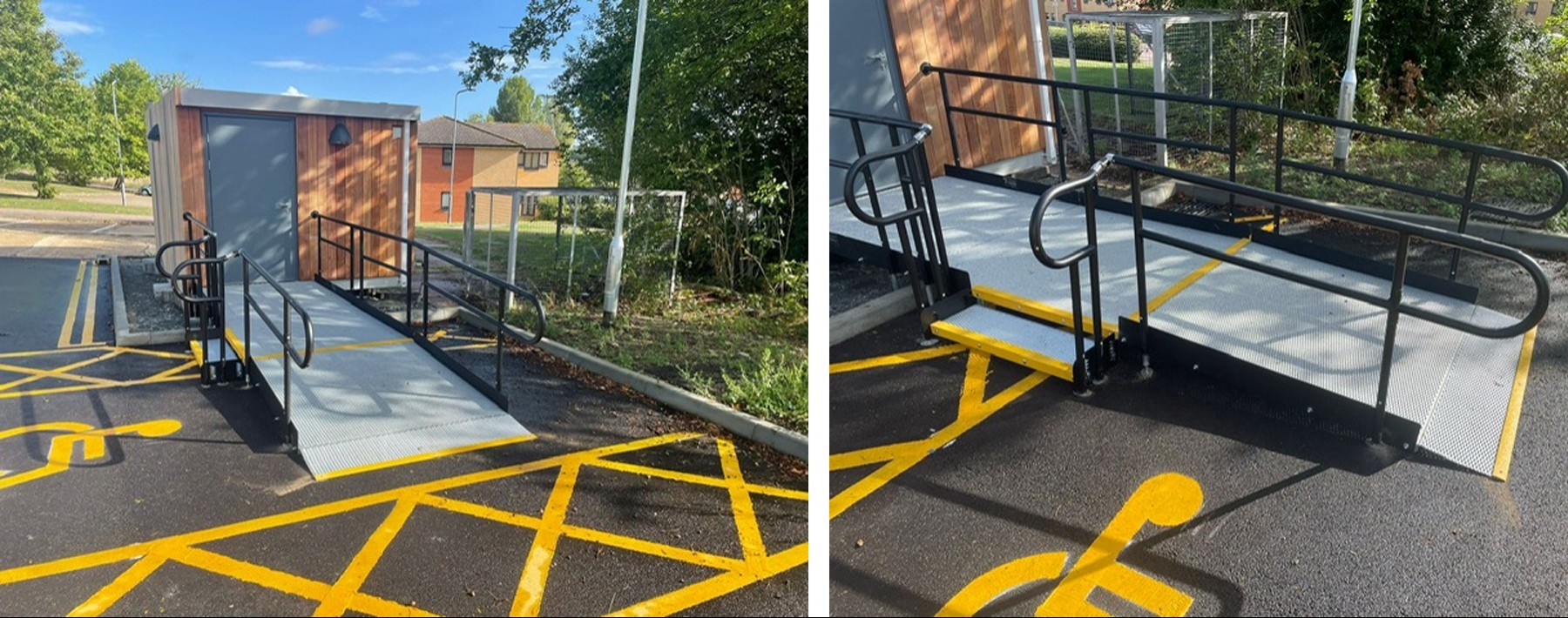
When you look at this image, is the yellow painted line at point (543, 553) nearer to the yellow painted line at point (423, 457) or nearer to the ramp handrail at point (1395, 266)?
the yellow painted line at point (423, 457)

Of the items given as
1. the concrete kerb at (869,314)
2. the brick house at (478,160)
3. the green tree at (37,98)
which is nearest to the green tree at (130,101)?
the green tree at (37,98)

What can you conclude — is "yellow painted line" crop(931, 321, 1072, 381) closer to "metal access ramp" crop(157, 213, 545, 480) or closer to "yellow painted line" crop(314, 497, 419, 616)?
"metal access ramp" crop(157, 213, 545, 480)

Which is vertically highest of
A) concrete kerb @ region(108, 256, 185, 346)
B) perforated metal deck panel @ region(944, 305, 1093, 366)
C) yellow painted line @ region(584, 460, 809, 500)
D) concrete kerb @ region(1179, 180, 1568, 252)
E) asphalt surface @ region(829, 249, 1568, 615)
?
concrete kerb @ region(1179, 180, 1568, 252)

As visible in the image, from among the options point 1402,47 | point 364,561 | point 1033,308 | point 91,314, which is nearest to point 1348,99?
point 1402,47

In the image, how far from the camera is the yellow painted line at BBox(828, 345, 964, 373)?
338 centimetres

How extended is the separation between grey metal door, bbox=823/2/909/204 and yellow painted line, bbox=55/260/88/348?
467 cm

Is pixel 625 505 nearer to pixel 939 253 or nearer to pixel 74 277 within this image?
pixel 939 253

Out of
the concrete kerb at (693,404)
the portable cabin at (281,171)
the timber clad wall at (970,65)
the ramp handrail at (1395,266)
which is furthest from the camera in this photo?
the portable cabin at (281,171)

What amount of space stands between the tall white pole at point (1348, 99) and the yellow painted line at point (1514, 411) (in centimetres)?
217

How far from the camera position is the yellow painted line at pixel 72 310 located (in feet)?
18.3

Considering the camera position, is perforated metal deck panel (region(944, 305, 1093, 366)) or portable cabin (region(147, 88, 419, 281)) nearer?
perforated metal deck panel (region(944, 305, 1093, 366))

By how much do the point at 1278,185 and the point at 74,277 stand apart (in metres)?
7.40

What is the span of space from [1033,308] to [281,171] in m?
5.88

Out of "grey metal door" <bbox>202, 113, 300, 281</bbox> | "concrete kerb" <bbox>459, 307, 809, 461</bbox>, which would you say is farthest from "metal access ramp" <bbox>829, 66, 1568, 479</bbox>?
"grey metal door" <bbox>202, 113, 300, 281</bbox>
